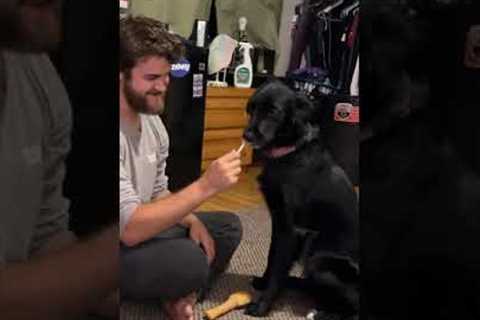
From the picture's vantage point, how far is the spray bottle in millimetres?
832

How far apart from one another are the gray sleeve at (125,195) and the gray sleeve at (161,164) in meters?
0.05

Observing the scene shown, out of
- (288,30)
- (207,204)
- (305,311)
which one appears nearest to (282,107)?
(288,30)

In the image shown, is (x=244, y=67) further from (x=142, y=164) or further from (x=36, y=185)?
(x=36, y=185)

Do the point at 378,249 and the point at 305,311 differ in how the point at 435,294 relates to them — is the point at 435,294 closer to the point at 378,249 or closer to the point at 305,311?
the point at 378,249

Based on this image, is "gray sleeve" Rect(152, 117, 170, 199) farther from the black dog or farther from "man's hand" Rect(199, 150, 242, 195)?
the black dog

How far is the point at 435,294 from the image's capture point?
0.82 m

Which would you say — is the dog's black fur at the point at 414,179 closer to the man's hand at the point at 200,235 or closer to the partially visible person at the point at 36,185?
the man's hand at the point at 200,235

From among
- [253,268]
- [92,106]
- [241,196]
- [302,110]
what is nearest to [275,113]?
[302,110]

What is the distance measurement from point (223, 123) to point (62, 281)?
38 cm

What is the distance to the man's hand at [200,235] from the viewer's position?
760 millimetres

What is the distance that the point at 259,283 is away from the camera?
86 centimetres

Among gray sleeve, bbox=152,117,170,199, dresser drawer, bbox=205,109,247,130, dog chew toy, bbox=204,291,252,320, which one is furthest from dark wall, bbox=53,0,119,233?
dog chew toy, bbox=204,291,252,320

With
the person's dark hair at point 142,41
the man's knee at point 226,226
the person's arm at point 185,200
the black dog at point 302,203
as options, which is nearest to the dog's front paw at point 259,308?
the black dog at point 302,203

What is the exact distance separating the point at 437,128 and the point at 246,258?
41 cm
